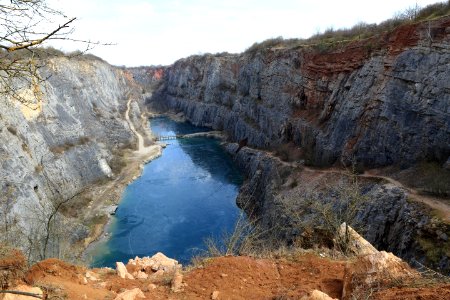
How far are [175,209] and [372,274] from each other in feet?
91.0

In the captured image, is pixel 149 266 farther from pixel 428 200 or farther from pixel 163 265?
pixel 428 200

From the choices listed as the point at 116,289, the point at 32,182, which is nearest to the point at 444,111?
the point at 116,289

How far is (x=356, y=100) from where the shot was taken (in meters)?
29.1

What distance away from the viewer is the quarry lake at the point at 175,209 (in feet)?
87.6

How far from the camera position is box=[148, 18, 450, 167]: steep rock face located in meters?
22.8

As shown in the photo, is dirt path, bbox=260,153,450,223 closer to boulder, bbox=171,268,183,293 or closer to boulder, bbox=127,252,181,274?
boulder, bbox=127,252,181,274

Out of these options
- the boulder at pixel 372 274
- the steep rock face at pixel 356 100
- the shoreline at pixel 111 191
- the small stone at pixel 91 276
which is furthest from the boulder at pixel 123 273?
the steep rock face at pixel 356 100

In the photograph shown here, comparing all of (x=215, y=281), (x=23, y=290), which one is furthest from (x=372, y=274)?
(x=23, y=290)

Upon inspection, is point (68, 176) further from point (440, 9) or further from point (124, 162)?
point (440, 9)

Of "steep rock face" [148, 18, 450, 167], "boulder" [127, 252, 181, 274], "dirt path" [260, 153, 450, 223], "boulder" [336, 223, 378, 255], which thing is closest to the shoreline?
"boulder" [127, 252, 181, 274]

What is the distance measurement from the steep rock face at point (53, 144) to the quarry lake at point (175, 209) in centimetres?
404

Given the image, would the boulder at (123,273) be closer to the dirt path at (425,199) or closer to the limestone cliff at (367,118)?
the limestone cliff at (367,118)

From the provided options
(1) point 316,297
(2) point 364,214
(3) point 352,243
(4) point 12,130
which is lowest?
(2) point 364,214

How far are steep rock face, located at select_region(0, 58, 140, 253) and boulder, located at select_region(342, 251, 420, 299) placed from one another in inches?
387
